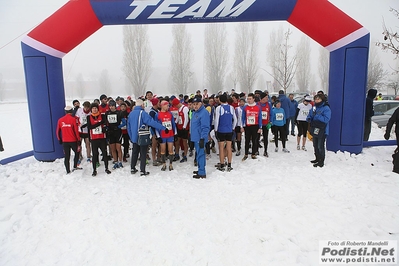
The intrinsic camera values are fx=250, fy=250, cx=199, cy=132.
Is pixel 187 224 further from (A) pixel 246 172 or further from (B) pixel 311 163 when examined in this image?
(B) pixel 311 163

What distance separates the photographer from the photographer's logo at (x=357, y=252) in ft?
10.3

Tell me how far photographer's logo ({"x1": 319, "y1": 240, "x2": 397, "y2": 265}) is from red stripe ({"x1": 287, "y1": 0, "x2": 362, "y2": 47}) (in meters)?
5.82

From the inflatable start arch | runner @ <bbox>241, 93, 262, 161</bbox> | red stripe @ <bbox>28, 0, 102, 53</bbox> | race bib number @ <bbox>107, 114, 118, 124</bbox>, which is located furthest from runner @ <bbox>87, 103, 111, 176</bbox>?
runner @ <bbox>241, 93, 262, 161</bbox>

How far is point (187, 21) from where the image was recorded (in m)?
7.52

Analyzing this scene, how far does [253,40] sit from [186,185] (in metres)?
32.6

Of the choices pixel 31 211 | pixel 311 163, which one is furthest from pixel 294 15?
pixel 31 211

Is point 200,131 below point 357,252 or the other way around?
the other way around

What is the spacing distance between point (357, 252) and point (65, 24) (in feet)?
27.1

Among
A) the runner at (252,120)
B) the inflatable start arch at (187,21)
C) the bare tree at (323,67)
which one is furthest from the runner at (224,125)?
the bare tree at (323,67)

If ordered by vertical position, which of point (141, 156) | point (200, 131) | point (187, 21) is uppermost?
point (187, 21)

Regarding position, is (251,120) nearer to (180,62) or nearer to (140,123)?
(140,123)

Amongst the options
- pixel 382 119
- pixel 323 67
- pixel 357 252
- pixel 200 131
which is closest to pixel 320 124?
pixel 200 131

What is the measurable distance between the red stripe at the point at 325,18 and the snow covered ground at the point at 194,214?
3.67 metres

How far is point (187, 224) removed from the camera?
13.6 feet
